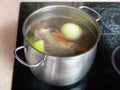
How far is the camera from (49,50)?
696 millimetres

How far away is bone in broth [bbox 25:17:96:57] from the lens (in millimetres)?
702

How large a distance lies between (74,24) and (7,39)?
21 centimetres

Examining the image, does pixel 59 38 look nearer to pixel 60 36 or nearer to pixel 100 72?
pixel 60 36

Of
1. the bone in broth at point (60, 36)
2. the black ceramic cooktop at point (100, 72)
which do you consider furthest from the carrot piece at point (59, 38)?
the black ceramic cooktop at point (100, 72)

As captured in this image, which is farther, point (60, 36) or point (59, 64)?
point (60, 36)

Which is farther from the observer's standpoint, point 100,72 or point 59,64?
point 100,72

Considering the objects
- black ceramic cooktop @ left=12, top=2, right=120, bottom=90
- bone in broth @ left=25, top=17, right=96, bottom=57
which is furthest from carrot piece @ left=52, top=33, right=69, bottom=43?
black ceramic cooktop @ left=12, top=2, right=120, bottom=90

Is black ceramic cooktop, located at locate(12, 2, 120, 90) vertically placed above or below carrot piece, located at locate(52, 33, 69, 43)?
below

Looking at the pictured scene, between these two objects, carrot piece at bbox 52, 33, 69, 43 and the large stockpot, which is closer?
the large stockpot

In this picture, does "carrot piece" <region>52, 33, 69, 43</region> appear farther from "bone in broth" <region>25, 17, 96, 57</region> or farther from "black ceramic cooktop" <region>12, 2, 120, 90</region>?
"black ceramic cooktop" <region>12, 2, 120, 90</region>

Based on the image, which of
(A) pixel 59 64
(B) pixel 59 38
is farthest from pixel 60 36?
(A) pixel 59 64

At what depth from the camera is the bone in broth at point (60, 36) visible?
2.30ft

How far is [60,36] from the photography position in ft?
2.45

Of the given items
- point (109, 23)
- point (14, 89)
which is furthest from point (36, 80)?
point (109, 23)
